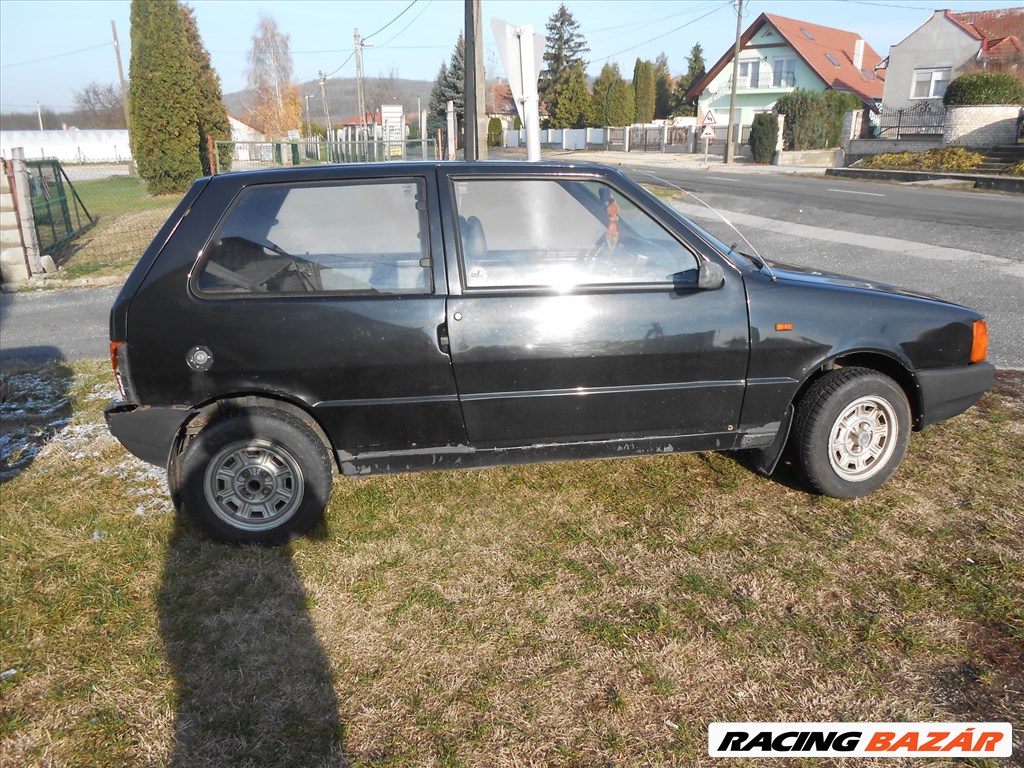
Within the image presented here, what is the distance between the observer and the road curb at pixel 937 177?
67.2ft

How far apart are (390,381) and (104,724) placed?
1.75m

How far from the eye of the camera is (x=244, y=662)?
288 cm

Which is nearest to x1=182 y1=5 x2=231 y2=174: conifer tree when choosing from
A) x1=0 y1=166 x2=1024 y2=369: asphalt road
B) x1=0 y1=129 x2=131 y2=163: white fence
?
x1=0 y1=166 x2=1024 y2=369: asphalt road

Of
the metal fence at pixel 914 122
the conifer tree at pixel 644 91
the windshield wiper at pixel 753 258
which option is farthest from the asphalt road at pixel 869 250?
the conifer tree at pixel 644 91

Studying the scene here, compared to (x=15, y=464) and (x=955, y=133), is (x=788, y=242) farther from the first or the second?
(x=955, y=133)

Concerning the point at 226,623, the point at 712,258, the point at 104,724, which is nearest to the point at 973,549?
the point at 712,258

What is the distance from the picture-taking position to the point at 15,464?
475 cm

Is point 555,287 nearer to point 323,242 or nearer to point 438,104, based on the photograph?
point 323,242

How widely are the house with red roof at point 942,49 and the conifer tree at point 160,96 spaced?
3315 cm

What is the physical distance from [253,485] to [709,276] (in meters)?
2.42

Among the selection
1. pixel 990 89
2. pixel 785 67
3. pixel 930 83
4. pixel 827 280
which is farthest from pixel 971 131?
pixel 827 280

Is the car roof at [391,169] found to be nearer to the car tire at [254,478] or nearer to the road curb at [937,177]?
the car tire at [254,478]

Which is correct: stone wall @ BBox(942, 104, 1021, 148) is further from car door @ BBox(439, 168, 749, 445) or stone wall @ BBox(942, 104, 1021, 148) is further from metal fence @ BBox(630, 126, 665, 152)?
car door @ BBox(439, 168, 749, 445)

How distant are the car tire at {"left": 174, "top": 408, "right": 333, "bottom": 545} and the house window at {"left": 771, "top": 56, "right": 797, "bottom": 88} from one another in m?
55.4
